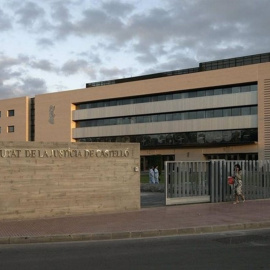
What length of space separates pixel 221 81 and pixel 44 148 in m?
46.1

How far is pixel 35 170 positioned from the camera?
1367cm

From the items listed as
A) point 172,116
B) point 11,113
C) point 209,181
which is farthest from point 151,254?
point 11,113

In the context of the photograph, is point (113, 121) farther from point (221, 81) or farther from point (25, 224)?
point (25, 224)

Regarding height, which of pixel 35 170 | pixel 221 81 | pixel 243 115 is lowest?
pixel 35 170

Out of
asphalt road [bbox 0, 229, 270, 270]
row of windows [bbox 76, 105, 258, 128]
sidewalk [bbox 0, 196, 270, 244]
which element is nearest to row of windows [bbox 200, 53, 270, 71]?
row of windows [bbox 76, 105, 258, 128]

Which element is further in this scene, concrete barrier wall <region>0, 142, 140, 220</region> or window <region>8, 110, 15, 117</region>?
window <region>8, 110, 15, 117</region>

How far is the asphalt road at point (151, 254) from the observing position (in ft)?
23.9

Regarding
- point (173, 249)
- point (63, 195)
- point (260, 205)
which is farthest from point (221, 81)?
point (173, 249)

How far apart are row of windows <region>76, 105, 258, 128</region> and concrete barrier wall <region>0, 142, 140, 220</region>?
41549 millimetres

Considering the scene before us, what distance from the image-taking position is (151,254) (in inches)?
327

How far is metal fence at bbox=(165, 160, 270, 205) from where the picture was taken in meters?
17.0

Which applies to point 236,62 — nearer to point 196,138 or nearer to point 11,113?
point 196,138

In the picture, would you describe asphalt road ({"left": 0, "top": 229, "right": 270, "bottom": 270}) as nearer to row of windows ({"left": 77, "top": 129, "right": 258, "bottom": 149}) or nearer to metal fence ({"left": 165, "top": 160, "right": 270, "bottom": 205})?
metal fence ({"left": 165, "top": 160, "right": 270, "bottom": 205})

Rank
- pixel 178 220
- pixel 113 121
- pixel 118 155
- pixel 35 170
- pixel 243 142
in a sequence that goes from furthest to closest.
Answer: pixel 113 121
pixel 243 142
pixel 118 155
pixel 35 170
pixel 178 220
